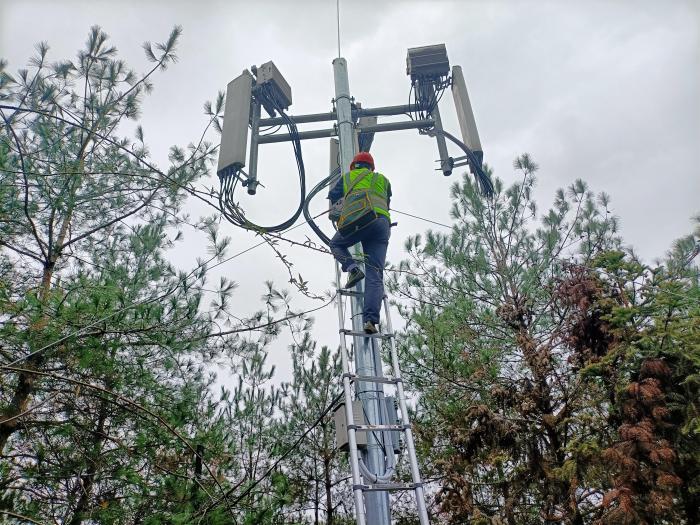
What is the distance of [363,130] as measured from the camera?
488cm

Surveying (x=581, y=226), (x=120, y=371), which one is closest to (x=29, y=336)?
(x=120, y=371)

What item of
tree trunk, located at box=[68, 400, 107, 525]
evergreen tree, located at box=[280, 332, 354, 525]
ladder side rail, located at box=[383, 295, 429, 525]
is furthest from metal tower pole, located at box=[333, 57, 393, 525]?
evergreen tree, located at box=[280, 332, 354, 525]

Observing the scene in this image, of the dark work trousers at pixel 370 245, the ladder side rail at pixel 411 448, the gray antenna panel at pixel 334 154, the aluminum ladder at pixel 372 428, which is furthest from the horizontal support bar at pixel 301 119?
the ladder side rail at pixel 411 448

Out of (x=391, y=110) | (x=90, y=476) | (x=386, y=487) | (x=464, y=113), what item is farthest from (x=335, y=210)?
(x=90, y=476)

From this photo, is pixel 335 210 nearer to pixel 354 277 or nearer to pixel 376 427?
pixel 354 277

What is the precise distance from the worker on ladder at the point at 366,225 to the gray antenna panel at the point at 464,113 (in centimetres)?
130

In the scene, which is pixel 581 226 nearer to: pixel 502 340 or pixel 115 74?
pixel 502 340

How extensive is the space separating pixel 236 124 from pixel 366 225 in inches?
60.5

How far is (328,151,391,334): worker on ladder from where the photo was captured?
3395mm

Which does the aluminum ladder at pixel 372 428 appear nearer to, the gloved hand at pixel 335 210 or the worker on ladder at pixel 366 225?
the worker on ladder at pixel 366 225

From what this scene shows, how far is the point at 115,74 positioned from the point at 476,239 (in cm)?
477

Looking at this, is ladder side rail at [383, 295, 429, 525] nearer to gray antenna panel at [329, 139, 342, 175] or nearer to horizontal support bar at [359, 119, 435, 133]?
gray antenna panel at [329, 139, 342, 175]

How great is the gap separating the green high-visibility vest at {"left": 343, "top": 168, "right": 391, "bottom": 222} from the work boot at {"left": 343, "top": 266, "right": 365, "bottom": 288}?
0.48m

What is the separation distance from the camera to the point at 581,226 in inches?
253
